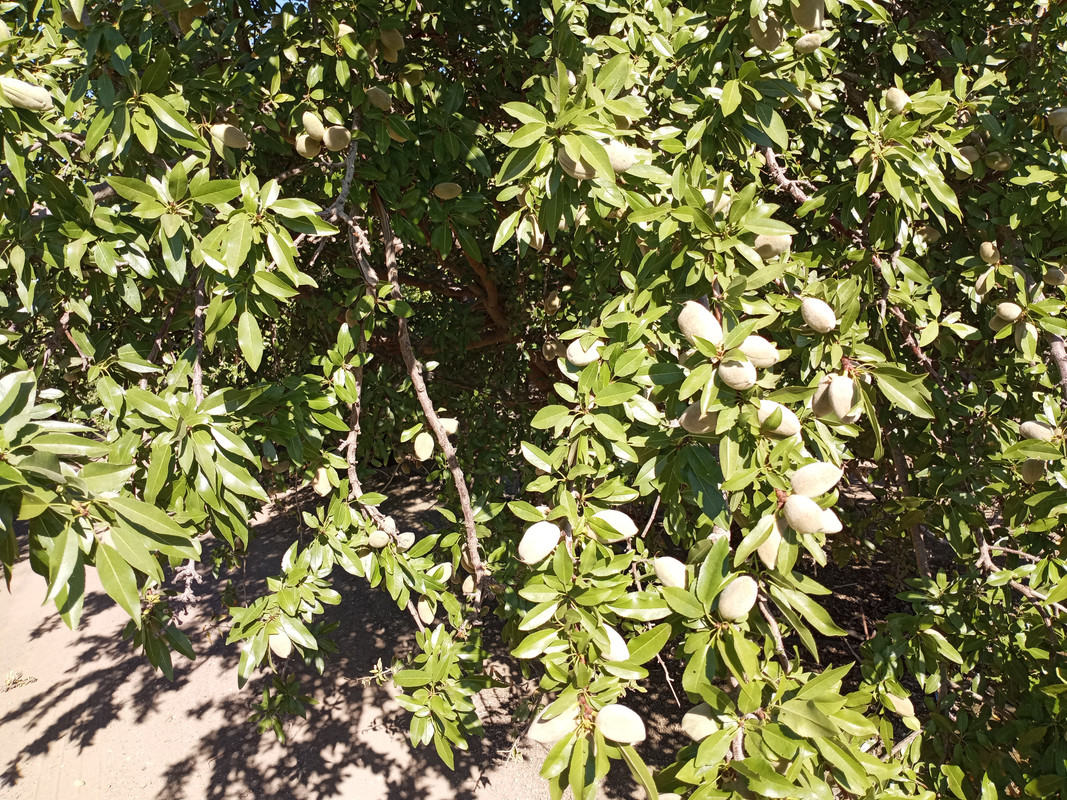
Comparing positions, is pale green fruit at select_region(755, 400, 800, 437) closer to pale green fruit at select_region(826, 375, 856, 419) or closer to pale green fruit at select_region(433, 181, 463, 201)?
pale green fruit at select_region(826, 375, 856, 419)

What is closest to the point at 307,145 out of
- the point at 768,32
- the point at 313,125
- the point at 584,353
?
the point at 313,125

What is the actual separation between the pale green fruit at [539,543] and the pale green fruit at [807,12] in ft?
3.02

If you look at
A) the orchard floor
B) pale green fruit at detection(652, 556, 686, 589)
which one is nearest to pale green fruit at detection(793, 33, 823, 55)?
pale green fruit at detection(652, 556, 686, 589)

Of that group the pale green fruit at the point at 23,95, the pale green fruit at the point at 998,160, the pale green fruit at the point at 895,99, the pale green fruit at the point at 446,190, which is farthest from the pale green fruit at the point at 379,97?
the pale green fruit at the point at 998,160

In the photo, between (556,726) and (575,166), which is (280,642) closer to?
(556,726)

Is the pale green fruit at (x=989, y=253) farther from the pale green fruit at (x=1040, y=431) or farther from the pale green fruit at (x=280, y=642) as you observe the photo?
the pale green fruit at (x=280, y=642)

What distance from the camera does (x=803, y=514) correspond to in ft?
2.64

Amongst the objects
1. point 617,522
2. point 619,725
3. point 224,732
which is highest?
point 617,522

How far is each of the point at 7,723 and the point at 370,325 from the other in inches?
161

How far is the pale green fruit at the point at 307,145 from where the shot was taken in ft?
5.21

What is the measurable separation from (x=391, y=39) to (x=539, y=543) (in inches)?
55.8

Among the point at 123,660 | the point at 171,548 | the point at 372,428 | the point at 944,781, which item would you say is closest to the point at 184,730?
the point at 123,660

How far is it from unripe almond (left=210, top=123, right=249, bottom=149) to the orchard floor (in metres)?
1.54

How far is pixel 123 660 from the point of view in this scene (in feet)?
13.8
